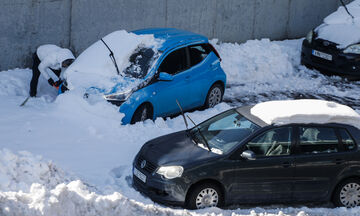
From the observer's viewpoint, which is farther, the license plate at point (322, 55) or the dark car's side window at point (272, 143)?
the license plate at point (322, 55)

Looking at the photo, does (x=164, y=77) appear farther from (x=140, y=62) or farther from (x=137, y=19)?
(x=137, y=19)

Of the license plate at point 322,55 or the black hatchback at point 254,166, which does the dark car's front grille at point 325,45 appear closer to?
the license plate at point 322,55

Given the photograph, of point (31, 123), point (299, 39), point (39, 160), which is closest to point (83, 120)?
point (31, 123)

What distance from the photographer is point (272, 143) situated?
379 inches

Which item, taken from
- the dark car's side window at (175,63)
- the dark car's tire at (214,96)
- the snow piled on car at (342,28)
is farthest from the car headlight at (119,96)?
the snow piled on car at (342,28)

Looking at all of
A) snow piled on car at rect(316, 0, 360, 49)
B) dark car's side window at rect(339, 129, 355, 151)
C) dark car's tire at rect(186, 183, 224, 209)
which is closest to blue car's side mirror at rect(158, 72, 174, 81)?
dark car's tire at rect(186, 183, 224, 209)

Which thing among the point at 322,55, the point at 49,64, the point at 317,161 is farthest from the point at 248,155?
the point at 322,55

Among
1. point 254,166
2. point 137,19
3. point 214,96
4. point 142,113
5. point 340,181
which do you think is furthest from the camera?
point 137,19

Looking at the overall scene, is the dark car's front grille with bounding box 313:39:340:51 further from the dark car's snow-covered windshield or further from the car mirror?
the car mirror

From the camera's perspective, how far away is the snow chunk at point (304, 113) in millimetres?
9758

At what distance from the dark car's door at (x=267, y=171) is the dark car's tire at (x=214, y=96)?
422 centimetres

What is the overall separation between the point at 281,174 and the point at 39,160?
3.47 meters

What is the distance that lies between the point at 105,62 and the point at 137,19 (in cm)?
375

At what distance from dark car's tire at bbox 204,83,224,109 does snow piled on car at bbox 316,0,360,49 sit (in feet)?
14.1
